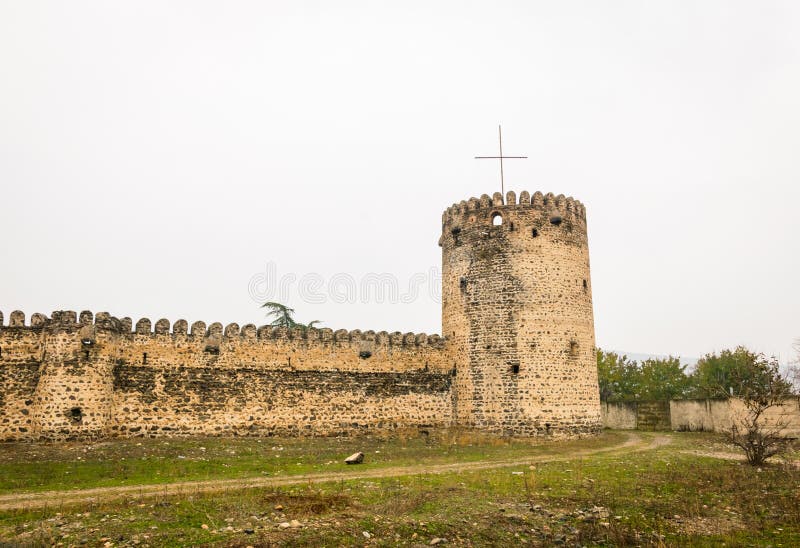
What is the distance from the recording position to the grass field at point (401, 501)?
9.35 metres

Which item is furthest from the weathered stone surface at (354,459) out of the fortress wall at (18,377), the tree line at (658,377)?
the tree line at (658,377)

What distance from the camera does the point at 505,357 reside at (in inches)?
885

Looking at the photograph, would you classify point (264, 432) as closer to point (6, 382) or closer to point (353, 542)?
point (6, 382)

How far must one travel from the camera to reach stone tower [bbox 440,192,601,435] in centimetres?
2222

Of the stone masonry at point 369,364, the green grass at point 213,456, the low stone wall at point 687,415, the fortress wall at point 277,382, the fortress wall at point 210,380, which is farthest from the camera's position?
the low stone wall at point 687,415

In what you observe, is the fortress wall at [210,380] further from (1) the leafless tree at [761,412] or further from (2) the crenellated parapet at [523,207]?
(1) the leafless tree at [761,412]

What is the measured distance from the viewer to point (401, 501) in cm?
1108

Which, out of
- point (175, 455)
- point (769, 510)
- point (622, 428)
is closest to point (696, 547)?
point (769, 510)

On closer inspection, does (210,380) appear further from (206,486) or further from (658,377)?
(658,377)

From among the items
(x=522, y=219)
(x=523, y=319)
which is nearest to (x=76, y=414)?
(x=523, y=319)

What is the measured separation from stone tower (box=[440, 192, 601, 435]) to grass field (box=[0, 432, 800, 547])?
435 cm

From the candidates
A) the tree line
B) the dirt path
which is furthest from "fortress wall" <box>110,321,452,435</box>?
the tree line

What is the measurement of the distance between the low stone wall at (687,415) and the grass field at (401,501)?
8232mm

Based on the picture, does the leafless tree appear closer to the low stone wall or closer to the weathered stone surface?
the low stone wall
